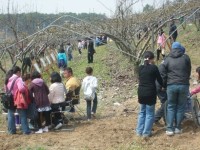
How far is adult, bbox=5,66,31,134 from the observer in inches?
309

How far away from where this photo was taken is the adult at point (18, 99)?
7.84m

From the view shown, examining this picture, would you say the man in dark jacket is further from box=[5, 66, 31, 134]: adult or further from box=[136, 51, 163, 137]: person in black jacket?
box=[5, 66, 31, 134]: adult

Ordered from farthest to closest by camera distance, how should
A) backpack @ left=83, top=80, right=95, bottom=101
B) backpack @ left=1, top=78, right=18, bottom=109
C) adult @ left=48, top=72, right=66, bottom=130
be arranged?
backpack @ left=83, top=80, right=95, bottom=101, adult @ left=48, top=72, right=66, bottom=130, backpack @ left=1, top=78, right=18, bottom=109

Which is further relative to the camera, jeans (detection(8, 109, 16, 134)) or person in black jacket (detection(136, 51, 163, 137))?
jeans (detection(8, 109, 16, 134))

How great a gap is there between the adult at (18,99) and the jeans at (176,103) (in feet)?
9.34

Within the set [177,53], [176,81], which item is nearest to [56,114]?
[176,81]

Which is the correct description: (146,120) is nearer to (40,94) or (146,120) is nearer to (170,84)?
(170,84)

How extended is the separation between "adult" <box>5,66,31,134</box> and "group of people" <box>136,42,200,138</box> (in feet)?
7.79

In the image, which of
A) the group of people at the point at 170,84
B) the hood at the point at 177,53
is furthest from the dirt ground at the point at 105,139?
the hood at the point at 177,53

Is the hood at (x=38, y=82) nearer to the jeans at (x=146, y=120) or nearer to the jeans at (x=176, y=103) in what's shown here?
the jeans at (x=146, y=120)

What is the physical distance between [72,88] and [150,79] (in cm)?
244

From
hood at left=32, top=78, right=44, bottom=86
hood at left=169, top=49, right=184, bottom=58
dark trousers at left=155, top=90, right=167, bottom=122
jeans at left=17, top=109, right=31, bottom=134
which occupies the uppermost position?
hood at left=169, top=49, right=184, bottom=58

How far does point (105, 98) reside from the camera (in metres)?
12.1

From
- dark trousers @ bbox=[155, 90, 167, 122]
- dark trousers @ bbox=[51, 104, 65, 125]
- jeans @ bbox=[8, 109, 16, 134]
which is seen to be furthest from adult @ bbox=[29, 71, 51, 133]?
dark trousers @ bbox=[155, 90, 167, 122]
